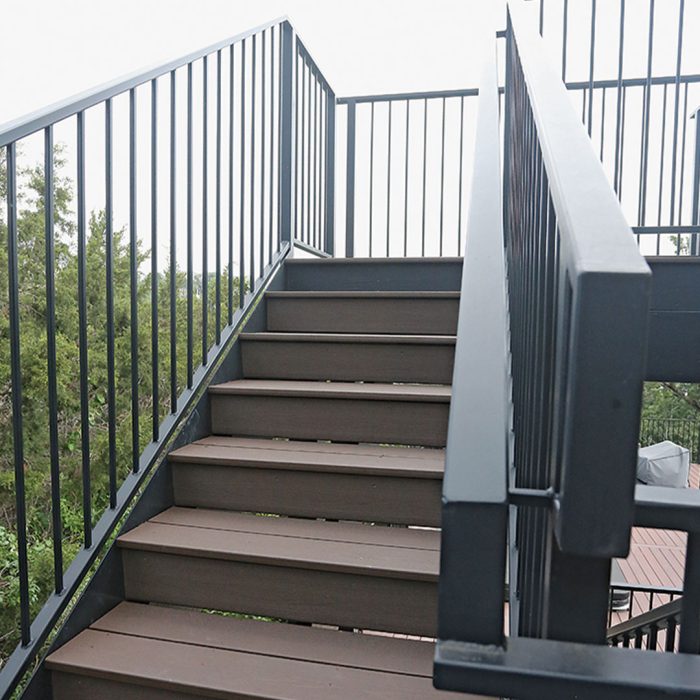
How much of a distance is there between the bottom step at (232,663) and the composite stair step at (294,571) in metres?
0.05

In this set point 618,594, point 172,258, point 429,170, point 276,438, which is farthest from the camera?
point 618,594

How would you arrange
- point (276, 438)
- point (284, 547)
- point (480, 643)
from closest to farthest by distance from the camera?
point (480, 643)
point (284, 547)
point (276, 438)

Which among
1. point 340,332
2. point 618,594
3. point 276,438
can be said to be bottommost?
point 618,594

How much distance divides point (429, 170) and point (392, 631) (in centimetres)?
319

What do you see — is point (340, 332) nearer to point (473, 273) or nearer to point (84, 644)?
point (84, 644)

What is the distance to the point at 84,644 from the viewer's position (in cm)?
139

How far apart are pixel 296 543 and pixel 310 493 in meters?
0.19

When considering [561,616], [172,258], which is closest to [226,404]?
[172,258]

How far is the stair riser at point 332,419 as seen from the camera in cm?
191

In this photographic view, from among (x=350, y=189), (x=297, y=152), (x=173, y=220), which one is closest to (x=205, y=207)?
(x=173, y=220)

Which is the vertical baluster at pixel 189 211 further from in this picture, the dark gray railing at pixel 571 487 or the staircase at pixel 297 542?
the dark gray railing at pixel 571 487

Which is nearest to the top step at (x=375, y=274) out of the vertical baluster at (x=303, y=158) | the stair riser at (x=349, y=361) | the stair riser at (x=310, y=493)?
the vertical baluster at (x=303, y=158)

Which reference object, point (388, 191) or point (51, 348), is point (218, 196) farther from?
point (388, 191)

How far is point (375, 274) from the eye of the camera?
2795mm
